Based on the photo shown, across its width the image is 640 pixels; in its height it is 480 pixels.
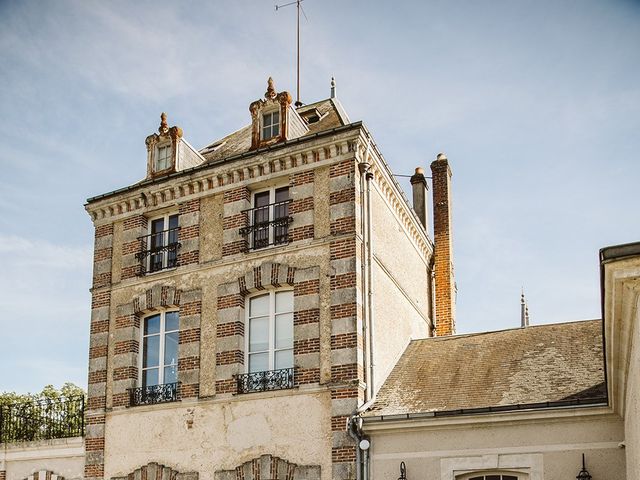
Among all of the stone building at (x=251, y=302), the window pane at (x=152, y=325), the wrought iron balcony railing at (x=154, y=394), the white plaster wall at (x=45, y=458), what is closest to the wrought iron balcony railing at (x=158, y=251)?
the stone building at (x=251, y=302)

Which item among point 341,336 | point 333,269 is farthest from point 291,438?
point 333,269

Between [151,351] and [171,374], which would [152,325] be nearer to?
[151,351]

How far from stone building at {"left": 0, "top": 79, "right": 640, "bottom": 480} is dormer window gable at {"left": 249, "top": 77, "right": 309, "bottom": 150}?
1.5 inches

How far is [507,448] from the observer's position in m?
13.9

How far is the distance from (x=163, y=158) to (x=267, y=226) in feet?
12.1

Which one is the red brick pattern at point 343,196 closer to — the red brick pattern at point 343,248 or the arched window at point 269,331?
the red brick pattern at point 343,248

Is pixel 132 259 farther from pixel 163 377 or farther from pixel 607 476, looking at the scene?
pixel 607 476

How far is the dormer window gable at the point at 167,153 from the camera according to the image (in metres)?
19.0

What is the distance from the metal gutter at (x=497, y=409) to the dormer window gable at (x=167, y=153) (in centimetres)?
752

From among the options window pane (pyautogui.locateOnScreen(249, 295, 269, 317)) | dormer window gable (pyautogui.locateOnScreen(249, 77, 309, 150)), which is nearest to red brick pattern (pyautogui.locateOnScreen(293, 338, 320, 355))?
window pane (pyautogui.locateOnScreen(249, 295, 269, 317))

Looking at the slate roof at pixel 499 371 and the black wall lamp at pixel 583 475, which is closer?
the black wall lamp at pixel 583 475

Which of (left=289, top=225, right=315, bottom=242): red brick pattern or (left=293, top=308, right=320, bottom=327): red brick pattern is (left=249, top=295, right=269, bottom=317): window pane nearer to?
(left=293, top=308, right=320, bottom=327): red brick pattern

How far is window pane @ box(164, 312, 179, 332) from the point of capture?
17.7 m

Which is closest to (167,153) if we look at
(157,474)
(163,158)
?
(163,158)
